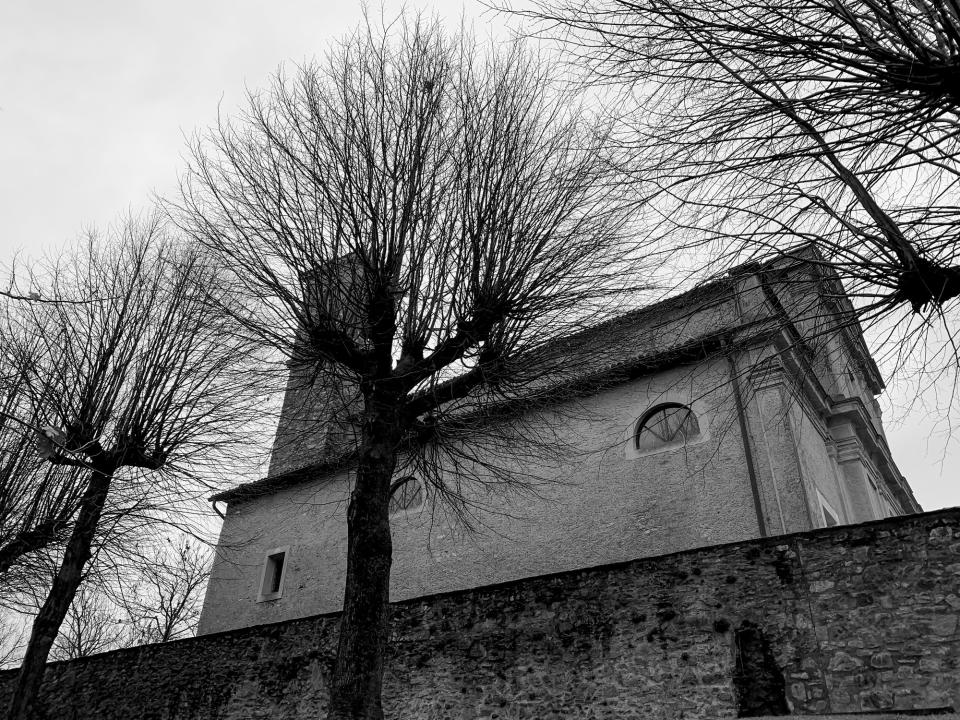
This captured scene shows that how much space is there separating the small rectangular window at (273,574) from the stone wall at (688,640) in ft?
16.3

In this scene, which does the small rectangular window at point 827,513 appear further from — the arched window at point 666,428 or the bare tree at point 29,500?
the bare tree at point 29,500

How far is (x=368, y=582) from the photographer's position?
6734 millimetres

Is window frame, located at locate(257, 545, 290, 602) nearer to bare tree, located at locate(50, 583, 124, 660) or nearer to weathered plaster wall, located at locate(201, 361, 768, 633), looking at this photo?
weathered plaster wall, located at locate(201, 361, 768, 633)

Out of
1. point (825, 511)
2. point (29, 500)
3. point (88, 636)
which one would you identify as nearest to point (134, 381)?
point (29, 500)

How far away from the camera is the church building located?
30.6 feet

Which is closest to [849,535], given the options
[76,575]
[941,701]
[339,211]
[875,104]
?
[941,701]

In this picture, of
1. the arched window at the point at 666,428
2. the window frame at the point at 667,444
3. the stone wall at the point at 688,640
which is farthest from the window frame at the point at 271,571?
the arched window at the point at 666,428

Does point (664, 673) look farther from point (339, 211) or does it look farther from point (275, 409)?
point (275, 409)

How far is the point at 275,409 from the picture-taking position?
36.6 feet

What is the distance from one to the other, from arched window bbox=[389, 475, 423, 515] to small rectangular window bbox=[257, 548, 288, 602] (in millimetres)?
2759

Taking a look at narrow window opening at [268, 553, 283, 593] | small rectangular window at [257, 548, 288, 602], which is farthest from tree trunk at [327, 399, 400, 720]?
narrow window opening at [268, 553, 283, 593]

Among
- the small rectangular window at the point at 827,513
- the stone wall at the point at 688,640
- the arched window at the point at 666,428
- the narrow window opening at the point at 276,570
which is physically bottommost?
the stone wall at the point at 688,640

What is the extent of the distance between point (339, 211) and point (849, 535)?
18.6ft

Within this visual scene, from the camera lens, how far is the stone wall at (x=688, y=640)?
235 inches
